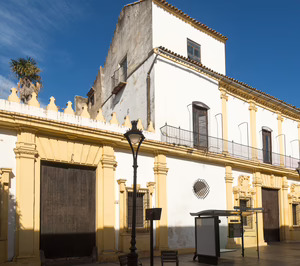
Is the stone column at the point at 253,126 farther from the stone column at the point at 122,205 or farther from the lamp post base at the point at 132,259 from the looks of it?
the lamp post base at the point at 132,259

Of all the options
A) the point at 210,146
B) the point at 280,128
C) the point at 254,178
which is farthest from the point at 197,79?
the point at 280,128

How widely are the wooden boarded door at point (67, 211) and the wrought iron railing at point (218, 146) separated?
13.5ft

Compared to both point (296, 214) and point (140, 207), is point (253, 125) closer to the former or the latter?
point (296, 214)

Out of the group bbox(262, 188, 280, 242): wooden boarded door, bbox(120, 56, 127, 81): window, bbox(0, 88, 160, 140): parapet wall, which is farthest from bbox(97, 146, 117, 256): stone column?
bbox(262, 188, 280, 242): wooden boarded door

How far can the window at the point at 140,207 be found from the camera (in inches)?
520

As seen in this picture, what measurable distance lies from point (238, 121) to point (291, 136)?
603 cm

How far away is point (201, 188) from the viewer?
1622 centimetres

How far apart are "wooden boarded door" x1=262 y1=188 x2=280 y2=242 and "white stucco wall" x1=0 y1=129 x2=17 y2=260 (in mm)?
13822

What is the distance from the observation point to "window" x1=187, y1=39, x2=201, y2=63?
18.3 metres

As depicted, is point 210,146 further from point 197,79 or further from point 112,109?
point 112,109

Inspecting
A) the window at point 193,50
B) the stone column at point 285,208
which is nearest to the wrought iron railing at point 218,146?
the stone column at point 285,208

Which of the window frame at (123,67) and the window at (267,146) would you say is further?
the window at (267,146)

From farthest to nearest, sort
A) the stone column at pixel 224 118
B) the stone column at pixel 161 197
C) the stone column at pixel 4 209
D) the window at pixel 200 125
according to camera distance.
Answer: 1. the stone column at pixel 224 118
2. the window at pixel 200 125
3. the stone column at pixel 161 197
4. the stone column at pixel 4 209

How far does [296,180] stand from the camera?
22.3m
